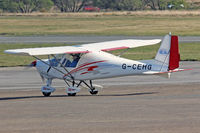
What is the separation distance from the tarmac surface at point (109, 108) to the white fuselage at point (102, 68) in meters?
0.93

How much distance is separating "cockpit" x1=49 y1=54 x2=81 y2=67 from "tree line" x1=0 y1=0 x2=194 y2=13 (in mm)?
110715

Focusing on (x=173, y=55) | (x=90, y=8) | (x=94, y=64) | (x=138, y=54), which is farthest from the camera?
(x=90, y=8)

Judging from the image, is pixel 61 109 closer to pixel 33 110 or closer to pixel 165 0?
pixel 33 110

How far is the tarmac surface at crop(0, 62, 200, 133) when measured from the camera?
1407 centimetres

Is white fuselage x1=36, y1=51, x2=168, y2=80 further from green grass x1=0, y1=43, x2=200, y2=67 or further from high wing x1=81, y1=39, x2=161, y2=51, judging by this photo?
green grass x1=0, y1=43, x2=200, y2=67

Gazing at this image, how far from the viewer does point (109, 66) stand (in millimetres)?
20219

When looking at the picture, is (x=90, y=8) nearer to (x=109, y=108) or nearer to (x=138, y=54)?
(x=138, y=54)

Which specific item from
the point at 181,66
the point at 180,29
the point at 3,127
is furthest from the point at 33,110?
the point at 180,29

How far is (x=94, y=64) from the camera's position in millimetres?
20484

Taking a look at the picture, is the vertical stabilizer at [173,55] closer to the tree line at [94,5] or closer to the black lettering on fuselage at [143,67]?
the black lettering on fuselage at [143,67]

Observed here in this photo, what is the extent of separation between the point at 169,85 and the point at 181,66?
8.05m

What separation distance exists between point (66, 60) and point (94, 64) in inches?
51.1

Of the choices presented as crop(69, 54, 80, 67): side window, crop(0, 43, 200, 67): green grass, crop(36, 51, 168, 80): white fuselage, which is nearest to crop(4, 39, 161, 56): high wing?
A: crop(69, 54, 80, 67): side window

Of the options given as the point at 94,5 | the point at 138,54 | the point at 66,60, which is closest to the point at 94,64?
the point at 66,60
